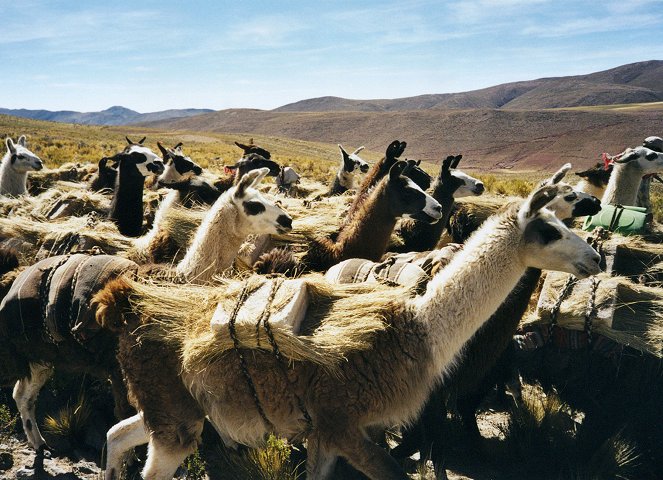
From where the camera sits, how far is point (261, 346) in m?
3.25

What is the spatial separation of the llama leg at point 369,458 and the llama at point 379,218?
264 centimetres

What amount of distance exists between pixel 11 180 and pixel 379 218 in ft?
21.3

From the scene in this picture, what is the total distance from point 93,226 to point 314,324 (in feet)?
13.5

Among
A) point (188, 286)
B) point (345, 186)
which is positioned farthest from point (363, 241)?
point (345, 186)

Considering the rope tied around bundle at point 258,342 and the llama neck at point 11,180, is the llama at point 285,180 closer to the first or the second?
the llama neck at point 11,180

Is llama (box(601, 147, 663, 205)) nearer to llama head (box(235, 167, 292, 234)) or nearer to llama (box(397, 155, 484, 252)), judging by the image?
llama (box(397, 155, 484, 252))

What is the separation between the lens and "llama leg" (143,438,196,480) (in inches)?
138

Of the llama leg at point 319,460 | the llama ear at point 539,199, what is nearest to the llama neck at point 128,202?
the llama leg at point 319,460

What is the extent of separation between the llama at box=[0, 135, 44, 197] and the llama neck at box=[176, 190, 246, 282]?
A: 19.6 feet

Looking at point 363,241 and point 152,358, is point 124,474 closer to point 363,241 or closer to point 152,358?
point 152,358

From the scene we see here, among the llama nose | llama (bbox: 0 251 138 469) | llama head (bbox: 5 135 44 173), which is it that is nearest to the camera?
llama (bbox: 0 251 138 469)

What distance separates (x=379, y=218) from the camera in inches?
236

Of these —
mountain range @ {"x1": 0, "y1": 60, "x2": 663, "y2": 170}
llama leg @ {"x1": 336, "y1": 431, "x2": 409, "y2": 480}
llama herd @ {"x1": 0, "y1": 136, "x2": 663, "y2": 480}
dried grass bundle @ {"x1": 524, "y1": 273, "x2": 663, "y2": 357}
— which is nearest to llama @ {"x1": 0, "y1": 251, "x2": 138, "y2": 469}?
llama herd @ {"x1": 0, "y1": 136, "x2": 663, "y2": 480}

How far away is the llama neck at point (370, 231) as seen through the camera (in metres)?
5.88
